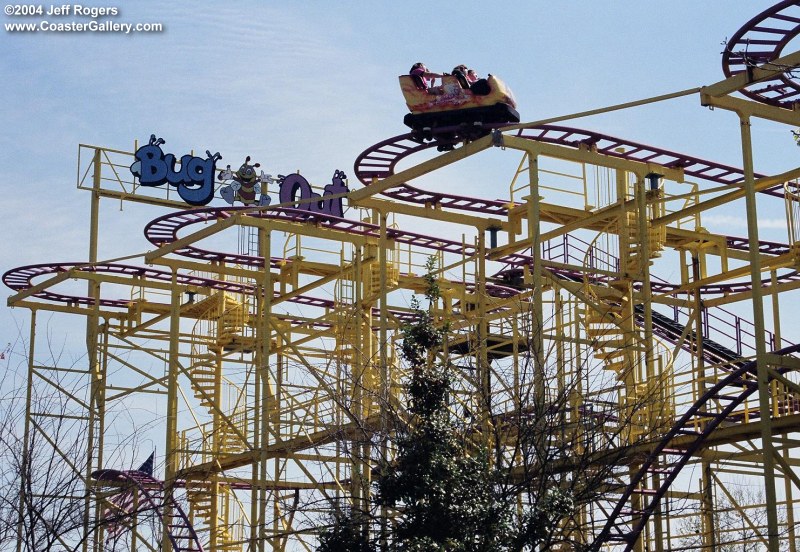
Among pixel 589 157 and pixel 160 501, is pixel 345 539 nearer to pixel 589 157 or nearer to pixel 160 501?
pixel 589 157

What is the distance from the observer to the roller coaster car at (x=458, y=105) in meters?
23.6

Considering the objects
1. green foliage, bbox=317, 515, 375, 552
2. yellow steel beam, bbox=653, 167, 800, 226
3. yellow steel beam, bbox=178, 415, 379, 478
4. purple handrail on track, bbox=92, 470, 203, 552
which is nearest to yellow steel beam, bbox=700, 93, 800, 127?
yellow steel beam, bbox=653, 167, 800, 226

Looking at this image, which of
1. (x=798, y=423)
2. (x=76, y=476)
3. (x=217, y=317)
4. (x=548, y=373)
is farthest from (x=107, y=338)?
(x=798, y=423)

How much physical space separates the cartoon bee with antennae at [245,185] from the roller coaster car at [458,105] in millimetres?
14883

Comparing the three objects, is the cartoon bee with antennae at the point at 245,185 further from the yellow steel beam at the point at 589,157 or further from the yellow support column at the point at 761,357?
the yellow support column at the point at 761,357

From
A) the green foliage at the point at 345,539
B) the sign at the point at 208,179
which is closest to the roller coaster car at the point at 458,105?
the green foliage at the point at 345,539

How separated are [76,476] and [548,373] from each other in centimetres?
810

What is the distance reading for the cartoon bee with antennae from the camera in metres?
38.4

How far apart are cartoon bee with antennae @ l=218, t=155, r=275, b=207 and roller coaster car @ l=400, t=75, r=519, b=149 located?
14.9 meters

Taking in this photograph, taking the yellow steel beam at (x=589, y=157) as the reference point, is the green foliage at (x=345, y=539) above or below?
below

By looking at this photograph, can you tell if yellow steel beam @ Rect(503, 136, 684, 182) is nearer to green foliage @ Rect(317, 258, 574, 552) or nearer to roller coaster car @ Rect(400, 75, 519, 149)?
roller coaster car @ Rect(400, 75, 519, 149)

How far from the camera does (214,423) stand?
118 ft

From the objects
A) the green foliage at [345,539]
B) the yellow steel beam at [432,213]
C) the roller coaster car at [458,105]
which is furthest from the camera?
the yellow steel beam at [432,213]

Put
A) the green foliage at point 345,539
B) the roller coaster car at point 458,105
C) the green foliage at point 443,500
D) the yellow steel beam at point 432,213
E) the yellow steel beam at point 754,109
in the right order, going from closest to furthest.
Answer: the green foliage at point 443,500
the green foliage at point 345,539
the yellow steel beam at point 754,109
the roller coaster car at point 458,105
the yellow steel beam at point 432,213
